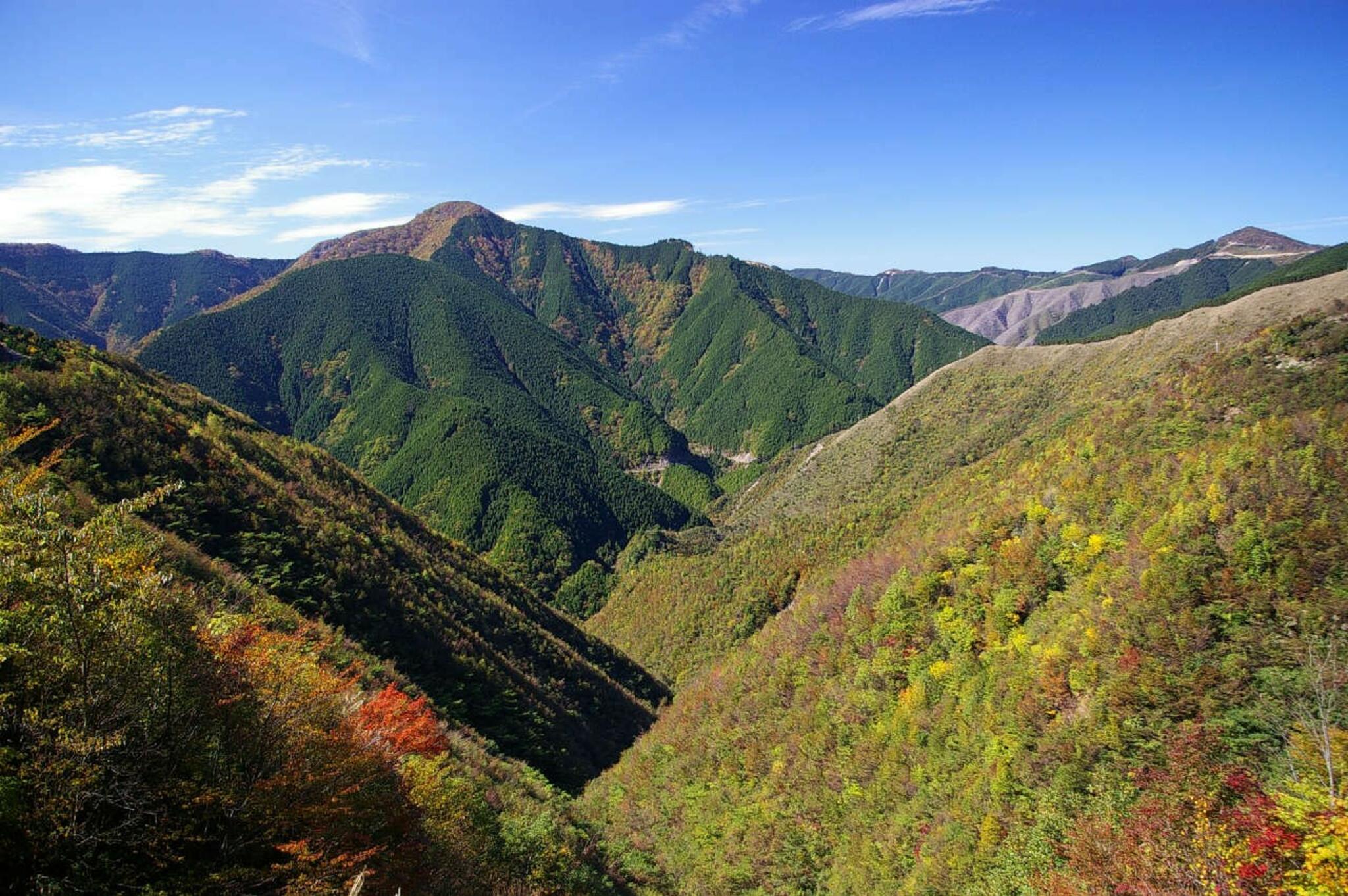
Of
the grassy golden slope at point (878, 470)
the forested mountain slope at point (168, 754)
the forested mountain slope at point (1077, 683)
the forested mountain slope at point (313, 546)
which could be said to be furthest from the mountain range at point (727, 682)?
the grassy golden slope at point (878, 470)

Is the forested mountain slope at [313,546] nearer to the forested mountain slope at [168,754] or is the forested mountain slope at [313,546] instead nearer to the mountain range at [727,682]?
the mountain range at [727,682]

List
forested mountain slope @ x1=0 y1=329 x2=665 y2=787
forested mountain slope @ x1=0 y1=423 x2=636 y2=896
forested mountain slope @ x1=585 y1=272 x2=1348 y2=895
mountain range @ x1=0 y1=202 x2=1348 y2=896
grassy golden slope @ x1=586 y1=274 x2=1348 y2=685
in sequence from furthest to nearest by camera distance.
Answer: grassy golden slope @ x1=586 y1=274 x2=1348 y2=685 → forested mountain slope @ x1=0 y1=329 x2=665 y2=787 → forested mountain slope @ x1=585 y1=272 x2=1348 y2=895 → mountain range @ x1=0 y1=202 x2=1348 y2=896 → forested mountain slope @ x1=0 y1=423 x2=636 y2=896

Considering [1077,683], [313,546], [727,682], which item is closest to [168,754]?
[1077,683]

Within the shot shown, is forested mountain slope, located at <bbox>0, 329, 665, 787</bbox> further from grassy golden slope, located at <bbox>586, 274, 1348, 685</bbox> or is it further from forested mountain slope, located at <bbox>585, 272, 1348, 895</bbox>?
grassy golden slope, located at <bbox>586, 274, 1348, 685</bbox>

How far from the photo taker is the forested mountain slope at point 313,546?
41.8 m

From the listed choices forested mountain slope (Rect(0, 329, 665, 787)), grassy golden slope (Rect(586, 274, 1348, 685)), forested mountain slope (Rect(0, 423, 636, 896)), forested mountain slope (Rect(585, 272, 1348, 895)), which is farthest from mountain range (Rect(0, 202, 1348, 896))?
grassy golden slope (Rect(586, 274, 1348, 685))

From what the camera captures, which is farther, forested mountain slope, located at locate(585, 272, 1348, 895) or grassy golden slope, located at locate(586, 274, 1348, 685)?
grassy golden slope, located at locate(586, 274, 1348, 685)

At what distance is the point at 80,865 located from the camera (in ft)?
36.2

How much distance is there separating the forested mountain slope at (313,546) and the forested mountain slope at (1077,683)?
10330 millimetres

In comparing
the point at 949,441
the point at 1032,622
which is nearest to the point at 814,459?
the point at 949,441

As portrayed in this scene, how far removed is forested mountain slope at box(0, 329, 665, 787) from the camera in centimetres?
4178

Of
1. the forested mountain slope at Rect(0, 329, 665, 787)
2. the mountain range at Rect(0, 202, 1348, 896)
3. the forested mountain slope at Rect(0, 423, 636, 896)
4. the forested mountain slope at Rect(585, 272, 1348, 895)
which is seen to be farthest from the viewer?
the forested mountain slope at Rect(0, 329, 665, 787)

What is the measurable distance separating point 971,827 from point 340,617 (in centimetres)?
4399

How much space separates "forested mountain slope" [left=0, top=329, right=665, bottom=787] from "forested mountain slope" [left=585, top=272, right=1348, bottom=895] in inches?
407
